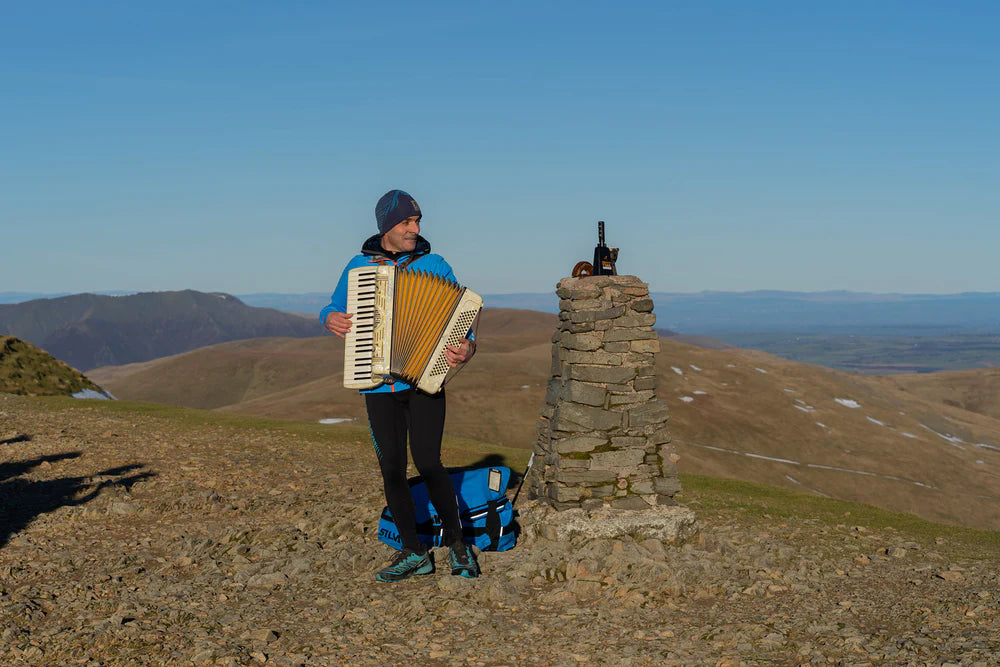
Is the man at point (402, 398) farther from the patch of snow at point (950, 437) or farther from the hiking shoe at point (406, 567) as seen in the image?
the patch of snow at point (950, 437)

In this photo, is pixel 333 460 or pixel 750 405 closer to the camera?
pixel 333 460

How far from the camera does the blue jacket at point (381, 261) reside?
316 inches

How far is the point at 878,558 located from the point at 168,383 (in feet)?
540

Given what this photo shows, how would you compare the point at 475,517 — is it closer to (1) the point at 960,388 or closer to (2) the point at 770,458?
(2) the point at 770,458

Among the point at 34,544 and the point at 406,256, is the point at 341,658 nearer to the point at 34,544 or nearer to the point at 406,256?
the point at 406,256

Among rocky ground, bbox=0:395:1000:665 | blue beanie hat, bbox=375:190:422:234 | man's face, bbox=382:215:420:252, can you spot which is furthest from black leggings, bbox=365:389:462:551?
blue beanie hat, bbox=375:190:422:234

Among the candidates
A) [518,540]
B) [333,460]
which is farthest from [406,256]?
[333,460]

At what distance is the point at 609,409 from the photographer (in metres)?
10.7

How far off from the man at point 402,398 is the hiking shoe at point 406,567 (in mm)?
669

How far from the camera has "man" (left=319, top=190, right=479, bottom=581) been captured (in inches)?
311

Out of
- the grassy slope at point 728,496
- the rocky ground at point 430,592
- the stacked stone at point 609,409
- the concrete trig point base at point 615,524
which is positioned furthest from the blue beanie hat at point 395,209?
the grassy slope at point 728,496

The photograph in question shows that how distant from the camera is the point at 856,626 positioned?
8.20 meters

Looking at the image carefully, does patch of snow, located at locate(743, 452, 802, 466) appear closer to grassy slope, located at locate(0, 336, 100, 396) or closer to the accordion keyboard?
grassy slope, located at locate(0, 336, 100, 396)

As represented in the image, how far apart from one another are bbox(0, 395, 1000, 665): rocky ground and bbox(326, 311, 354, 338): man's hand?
2.89m
